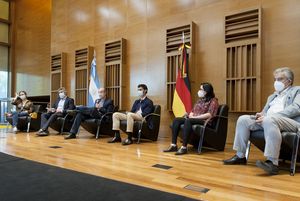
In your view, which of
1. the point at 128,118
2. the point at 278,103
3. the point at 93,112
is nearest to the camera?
the point at 278,103

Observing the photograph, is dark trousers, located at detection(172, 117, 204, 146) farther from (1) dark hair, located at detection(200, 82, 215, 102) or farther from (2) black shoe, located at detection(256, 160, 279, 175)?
(2) black shoe, located at detection(256, 160, 279, 175)

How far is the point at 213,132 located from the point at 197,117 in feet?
0.94

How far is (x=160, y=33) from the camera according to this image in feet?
17.0

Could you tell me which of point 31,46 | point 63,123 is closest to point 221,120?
point 63,123

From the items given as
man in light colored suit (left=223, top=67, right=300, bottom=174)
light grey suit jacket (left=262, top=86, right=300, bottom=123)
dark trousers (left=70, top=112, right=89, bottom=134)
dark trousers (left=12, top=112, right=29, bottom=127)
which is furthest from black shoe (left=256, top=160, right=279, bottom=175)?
dark trousers (left=12, top=112, right=29, bottom=127)

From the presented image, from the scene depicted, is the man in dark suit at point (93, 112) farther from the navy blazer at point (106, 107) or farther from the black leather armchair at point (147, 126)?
the black leather armchair at point (147, 126)

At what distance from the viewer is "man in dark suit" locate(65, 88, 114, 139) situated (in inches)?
187

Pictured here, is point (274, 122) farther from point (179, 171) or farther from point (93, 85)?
point (93, 85)

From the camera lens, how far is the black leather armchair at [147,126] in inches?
166

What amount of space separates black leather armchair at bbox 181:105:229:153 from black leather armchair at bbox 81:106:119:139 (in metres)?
1.83

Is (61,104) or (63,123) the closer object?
(63,123)

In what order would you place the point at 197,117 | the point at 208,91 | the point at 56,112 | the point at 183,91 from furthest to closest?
the point at 56,112 < the point at 183,91 < the point at 208,91 < the point at 197,117

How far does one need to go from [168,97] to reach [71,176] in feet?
10.0

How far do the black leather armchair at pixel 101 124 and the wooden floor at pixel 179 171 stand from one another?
116cm
